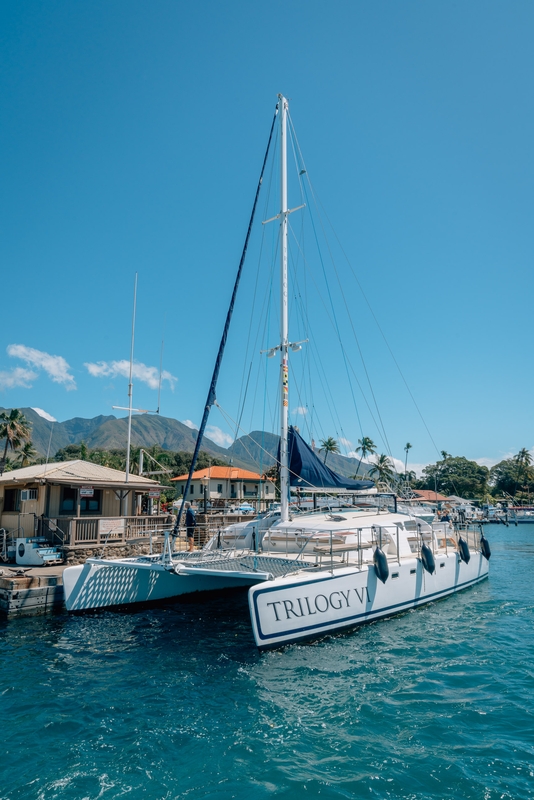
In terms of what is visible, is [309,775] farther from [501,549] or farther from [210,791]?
[501,549]

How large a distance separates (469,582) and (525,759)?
1140 cm

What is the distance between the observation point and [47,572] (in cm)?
1517

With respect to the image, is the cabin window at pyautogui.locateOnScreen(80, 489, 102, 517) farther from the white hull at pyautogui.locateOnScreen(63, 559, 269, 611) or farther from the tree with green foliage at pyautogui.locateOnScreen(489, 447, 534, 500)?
the tree with green foliage at pyautogui.locateOnScreen(489, 447, 534, 500)

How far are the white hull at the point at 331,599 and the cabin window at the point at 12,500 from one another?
14.2 metres

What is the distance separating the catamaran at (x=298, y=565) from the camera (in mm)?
10227

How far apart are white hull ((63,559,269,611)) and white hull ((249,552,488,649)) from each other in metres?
2.71

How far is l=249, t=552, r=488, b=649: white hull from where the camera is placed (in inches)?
380

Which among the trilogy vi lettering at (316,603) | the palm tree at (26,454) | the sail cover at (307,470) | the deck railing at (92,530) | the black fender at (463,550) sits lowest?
the trilogy vi lettering at (316,603)

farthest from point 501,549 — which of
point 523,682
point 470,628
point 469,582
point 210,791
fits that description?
point 210,791

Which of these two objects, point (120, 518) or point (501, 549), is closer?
point (120, 518)

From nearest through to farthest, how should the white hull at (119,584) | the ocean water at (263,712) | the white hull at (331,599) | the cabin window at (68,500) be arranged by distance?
the ocean water at (263,712) < the white hull at (331,599) < the white hull at (119,584) < the cabin window at (68,500)

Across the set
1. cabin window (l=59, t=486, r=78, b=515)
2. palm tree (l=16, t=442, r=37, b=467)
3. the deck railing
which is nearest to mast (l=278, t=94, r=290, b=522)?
the deck railing

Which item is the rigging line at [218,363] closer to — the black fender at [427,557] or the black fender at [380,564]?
the black fender at [380,564]

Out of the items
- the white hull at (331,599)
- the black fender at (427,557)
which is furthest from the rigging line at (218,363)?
the black fender at (427,557)
